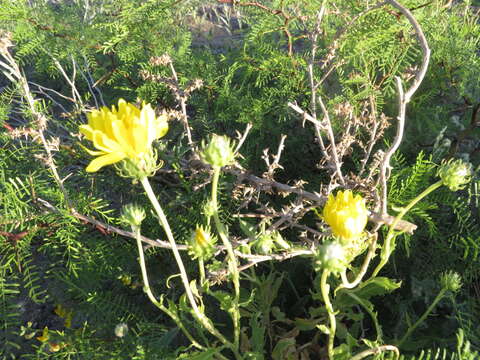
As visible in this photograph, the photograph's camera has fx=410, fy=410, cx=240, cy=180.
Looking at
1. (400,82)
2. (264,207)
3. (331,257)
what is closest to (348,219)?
(331,257)

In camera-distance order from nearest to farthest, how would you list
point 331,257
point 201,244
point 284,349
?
point 331,257, point 201,244, point 284,349

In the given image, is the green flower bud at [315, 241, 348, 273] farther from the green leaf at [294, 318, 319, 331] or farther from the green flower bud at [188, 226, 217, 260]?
the green leaf at [294, 318, 319, 331]

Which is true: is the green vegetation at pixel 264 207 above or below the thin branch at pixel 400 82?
below

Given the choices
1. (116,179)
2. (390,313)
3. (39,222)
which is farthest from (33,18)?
(390,313)

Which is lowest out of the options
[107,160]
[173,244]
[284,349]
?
[284,349]

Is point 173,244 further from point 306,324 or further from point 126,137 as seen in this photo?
point 306,324

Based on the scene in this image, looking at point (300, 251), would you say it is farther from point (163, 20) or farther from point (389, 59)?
point (163, 20)

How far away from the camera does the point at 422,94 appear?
1.06 m

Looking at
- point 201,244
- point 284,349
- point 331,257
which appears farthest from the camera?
point 284,349

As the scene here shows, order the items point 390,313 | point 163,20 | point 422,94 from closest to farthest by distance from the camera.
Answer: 1. point 390,313
2. point 422,94
3. point 163,20

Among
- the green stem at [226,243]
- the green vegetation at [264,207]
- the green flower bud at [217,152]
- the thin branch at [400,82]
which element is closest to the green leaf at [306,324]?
the green vegetation at [264,207]

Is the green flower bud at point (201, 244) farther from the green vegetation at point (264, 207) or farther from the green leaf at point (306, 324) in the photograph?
the green leaf at point (306, 324)

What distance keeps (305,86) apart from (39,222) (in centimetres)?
74

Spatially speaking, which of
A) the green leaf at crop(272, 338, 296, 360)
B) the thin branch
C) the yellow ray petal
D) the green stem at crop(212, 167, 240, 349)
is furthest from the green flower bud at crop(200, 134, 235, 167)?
the green leaf at crop(272, 338, 296, 360)
